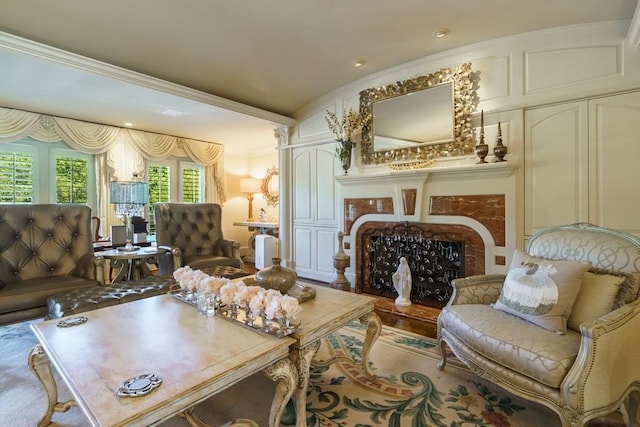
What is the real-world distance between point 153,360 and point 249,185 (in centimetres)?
527

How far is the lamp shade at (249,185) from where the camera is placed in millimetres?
6250

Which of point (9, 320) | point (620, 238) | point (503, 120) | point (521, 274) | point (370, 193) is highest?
point (503, 120)

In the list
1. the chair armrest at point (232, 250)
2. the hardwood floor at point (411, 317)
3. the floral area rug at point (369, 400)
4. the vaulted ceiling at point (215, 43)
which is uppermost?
the vaulted ceiling at point (215, 43)

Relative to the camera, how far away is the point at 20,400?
5.56ft

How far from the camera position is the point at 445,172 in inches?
130

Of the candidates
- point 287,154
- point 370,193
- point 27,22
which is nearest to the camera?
point 27,22

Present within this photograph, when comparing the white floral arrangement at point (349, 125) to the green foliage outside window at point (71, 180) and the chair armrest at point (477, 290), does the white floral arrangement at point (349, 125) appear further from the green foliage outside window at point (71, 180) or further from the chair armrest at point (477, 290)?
the green foliage outside window at point (71, 180)

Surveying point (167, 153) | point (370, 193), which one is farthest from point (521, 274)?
point (167, 153)

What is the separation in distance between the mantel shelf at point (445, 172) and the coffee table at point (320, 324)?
1922 mm

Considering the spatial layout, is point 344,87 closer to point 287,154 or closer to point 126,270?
point 287,154

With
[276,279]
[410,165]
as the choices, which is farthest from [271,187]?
[276,279]

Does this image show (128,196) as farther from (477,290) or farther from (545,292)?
(545,292)

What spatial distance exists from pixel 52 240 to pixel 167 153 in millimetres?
2881

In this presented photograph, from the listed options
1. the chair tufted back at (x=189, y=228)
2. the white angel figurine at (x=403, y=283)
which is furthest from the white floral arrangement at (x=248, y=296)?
the white angel figurine at (x=403, y=283)
